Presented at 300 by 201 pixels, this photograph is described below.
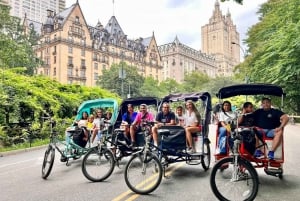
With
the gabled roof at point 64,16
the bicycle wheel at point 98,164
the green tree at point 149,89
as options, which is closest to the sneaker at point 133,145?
the bicycle wheel at point 98,164

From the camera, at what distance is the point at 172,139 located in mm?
8109

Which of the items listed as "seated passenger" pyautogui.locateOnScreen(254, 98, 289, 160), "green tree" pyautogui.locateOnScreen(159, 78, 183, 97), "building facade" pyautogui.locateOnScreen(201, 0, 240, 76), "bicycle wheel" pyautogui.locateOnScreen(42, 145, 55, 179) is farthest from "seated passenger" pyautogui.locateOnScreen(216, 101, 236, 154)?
"building facade" pyautogui.locateOnScreen(201, 0, 240, 76)

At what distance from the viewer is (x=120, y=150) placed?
9.22 m

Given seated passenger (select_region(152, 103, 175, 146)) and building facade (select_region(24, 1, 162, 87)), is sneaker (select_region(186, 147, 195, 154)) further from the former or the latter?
building facade (select_region(24, 1, 162, 87))

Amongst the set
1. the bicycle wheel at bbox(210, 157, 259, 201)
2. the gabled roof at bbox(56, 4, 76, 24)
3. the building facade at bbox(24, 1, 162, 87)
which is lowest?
the bicycle wheel at bbox(210, 157, 259, 201)

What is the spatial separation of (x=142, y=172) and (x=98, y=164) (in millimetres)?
1349

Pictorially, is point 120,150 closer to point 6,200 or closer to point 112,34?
point 6,200

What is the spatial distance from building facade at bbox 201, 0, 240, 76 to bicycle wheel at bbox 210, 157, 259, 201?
17646cm

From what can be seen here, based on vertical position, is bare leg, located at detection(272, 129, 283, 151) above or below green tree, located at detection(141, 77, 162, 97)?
below

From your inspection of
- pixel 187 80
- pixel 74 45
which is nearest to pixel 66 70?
pixel 74 45

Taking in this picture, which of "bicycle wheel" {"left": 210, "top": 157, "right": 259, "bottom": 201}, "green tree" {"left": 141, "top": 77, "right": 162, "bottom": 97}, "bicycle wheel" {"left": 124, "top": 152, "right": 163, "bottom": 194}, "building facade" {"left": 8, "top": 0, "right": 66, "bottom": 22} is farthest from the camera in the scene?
"building facade" {"left": 8, "top": 0, "right": 66, "bottom": 22}

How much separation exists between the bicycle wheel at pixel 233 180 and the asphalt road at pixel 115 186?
0.29 meters

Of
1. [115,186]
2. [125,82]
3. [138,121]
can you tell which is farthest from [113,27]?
[115,186]

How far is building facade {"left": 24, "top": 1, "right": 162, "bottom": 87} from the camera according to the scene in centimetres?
8688
